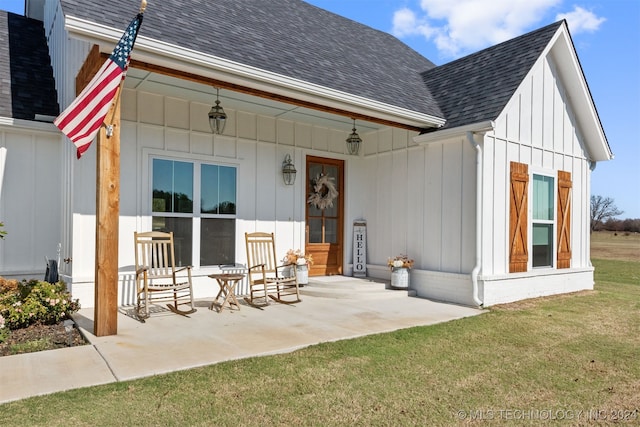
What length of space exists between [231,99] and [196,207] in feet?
5.72

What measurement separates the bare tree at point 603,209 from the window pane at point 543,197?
56.4 m

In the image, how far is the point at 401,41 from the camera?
11.9 m

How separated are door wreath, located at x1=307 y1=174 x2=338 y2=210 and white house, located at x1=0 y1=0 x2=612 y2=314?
11cm

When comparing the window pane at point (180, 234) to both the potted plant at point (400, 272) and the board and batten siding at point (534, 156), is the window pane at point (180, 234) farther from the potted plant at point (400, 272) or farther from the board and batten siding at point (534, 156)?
the board and batten siding at point (534, 156)

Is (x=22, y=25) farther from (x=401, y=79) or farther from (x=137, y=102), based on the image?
(x=401, y=79)

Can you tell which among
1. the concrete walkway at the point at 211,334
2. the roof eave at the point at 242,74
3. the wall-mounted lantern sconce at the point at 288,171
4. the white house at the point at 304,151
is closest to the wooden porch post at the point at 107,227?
the concrete walkway at the point at 211,334

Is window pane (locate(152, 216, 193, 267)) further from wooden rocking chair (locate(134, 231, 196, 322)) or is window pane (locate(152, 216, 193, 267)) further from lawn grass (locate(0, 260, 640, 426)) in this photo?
lawn grass (locate(0, 260, 640, 426))

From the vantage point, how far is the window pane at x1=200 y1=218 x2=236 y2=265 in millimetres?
6656

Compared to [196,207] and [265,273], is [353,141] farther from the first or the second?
[196,207]

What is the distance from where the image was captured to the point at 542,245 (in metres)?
7.53

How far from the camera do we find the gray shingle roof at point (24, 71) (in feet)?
19.5

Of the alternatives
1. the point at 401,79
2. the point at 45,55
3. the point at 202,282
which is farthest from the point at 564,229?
the point at 45,55

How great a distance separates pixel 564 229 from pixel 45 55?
32.1 ft

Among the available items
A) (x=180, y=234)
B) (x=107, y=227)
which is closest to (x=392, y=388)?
(x=107, y=227)
